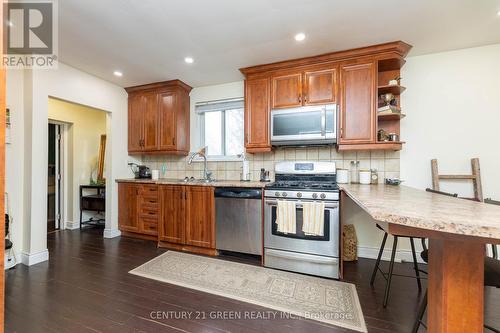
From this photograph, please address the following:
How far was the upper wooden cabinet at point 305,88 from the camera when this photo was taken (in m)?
2.67

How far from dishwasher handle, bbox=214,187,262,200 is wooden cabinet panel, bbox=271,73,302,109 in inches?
46.6

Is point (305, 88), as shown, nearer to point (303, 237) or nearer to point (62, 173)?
point (303, 237)

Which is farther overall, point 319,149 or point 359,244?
point 319,149

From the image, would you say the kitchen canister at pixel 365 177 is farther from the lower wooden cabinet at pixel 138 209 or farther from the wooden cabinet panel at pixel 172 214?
the lower wooden cabinet at pixel 138 209

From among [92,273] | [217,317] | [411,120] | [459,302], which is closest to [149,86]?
[92,273]

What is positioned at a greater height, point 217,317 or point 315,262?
point 315,262

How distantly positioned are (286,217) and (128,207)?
2.69 meters

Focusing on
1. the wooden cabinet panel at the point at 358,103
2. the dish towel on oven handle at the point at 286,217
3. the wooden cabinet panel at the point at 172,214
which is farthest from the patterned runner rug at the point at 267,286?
the wooden cabinet panel at the point at 358,103

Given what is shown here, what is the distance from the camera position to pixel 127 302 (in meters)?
1.82

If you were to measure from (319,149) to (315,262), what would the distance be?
4.85ft

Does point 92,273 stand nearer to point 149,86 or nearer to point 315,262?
point 315,262

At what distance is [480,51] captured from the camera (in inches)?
95.7

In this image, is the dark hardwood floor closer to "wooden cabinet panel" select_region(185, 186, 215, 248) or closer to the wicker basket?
the wicker basket

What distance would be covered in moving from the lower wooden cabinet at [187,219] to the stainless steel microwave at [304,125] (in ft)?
3.95
